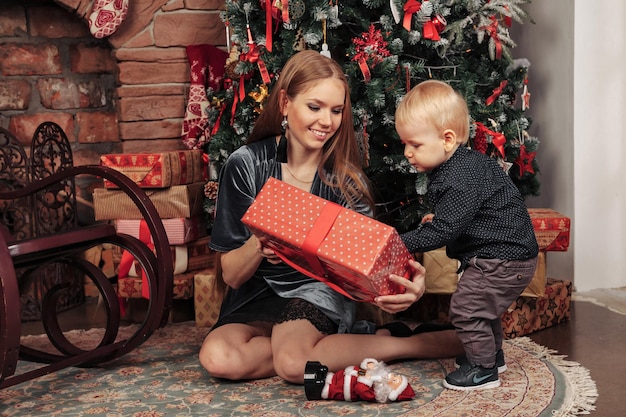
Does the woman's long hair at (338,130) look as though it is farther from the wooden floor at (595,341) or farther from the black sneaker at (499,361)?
the wooden floor at (595,341)

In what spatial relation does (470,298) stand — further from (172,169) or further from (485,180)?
(172,169)

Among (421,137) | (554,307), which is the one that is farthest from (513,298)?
(554,307)

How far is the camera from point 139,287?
300 cm

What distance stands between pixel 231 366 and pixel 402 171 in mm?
971

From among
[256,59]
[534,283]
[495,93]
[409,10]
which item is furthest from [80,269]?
[495,93]

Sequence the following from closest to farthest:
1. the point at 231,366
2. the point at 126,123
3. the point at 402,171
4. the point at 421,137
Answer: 1. the point at 421,137
2. the point at 231,366
3. the point at 402,171
4. the point at 126,123

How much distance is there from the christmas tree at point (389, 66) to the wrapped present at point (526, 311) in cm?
31

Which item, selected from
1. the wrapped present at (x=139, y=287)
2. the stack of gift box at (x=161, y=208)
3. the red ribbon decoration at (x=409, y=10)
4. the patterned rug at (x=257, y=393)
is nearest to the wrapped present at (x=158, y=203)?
the stack of gift box at (x=161, y=208)

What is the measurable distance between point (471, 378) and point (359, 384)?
31cm

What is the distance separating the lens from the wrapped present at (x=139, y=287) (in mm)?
2998

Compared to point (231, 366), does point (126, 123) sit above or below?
above

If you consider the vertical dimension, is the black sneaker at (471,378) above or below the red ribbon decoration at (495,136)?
below

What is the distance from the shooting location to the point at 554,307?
9.21ft

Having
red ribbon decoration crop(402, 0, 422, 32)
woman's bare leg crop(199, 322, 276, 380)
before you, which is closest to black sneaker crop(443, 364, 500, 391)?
woman's bare leg crop(199, 322, 276, 380)
